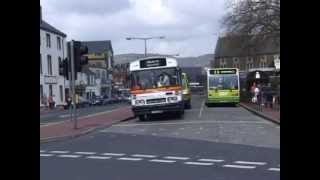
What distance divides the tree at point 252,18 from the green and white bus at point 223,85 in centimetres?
346

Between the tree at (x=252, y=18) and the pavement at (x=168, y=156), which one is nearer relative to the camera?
the pavement at (x=168, y=156)

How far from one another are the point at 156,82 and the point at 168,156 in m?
14.1

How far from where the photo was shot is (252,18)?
46.2 m

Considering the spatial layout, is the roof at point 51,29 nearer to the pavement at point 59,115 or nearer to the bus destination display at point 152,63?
the pavement at point 59,115

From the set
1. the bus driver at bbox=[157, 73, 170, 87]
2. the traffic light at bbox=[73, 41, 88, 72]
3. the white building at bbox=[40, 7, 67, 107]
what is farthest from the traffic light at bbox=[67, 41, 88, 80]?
the white building at bbox=[40, 7, 67, 107]

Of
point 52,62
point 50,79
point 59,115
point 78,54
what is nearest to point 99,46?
point 52,62

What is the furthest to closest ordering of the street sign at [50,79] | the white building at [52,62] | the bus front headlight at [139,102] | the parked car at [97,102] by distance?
the parked car at [97,102]
the white building at [52,62]
the street sign at [50,79]
the bus front headlight at [139,102]

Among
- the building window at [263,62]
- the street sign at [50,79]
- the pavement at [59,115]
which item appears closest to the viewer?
the pavement at [59,115]

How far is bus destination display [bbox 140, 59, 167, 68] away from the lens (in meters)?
27.5

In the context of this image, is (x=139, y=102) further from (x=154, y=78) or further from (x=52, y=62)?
(x=52, y=62)

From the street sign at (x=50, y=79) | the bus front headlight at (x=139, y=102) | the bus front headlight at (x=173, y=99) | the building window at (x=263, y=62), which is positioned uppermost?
the building window at (x=263, y=62)

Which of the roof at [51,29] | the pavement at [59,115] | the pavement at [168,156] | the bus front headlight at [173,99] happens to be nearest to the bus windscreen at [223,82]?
the pavement at [59,115]

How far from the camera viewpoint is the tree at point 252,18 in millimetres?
44656
